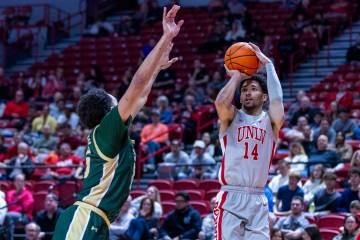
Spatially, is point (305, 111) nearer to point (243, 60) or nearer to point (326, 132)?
point (326, 132)

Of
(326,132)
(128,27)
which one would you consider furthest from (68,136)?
(128,27)

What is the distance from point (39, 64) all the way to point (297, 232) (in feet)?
49.8

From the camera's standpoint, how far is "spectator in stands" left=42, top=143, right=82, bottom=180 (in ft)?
54.6

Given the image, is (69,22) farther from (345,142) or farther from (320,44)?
(345,142)

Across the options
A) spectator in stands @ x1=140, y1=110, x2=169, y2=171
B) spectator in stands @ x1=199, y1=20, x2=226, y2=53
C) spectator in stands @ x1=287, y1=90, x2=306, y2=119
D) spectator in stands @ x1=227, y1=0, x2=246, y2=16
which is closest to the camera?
spectator in stands @ x1=140, y1=110, x2=169, y2=171

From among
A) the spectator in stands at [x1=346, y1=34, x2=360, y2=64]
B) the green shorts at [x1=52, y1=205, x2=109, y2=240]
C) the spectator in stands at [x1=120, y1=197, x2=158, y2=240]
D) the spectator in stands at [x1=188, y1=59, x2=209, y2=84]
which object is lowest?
the spectator in stands at [x1=120, y1=197, x2=158, y2=240]

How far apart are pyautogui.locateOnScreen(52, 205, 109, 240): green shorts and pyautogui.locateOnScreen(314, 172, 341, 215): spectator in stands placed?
710cm

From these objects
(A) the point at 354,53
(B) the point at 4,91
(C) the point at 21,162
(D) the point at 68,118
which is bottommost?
(C) the point at 21,162

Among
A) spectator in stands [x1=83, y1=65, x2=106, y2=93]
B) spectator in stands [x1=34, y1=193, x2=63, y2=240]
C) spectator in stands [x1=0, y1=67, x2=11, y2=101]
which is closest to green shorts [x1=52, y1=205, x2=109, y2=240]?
spectator in stands [x1=34, y1=193, x2=63, y2=240]

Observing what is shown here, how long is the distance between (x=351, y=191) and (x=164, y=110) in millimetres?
7021

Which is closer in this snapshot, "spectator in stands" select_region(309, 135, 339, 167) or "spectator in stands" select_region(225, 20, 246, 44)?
"spectator in stands" select_region(309, 135, 339, 167)

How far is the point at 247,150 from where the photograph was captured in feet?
25.0

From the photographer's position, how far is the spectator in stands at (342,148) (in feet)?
47.5

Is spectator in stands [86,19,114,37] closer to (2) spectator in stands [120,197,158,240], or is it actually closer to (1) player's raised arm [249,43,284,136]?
(2) spectator in stands [120,197,158,240]
